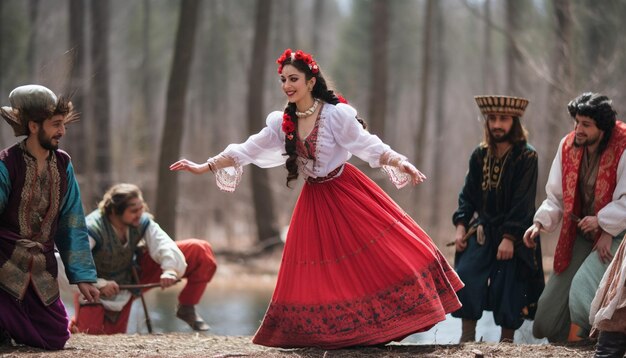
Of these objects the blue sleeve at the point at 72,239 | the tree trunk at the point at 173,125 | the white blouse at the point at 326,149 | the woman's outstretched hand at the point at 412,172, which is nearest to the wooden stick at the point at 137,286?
the blue sleeve at the point at 72,239

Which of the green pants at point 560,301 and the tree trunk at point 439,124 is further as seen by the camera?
the tree trunk at point 439,124

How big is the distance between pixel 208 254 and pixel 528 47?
682 inches

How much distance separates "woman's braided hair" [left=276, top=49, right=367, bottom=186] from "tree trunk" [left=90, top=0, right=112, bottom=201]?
36.2 feet

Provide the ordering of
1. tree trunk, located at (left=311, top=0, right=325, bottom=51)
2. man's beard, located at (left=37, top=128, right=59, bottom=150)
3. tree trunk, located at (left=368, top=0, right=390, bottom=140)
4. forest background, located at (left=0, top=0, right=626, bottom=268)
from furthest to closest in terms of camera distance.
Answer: tree trunk, located at (left=311, top=0, right=325, bottom=51), tree trunk, located at (left=368, top=0, right=390, bottom=140), forest background, located at (left=0, top=0, right=626, bottom=268), man's beard, located at (left=37, top=128, right=59, bottom=150)

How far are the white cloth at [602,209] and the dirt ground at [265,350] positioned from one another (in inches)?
31.3

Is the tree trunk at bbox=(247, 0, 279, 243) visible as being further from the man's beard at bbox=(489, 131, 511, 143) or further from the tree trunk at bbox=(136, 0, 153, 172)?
the man's beard at bbox=(489, 131, 511, 143)

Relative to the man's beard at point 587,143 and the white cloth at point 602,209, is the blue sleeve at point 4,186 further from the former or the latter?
the man's beard at point 587,143

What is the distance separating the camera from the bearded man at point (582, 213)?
5.78 meters

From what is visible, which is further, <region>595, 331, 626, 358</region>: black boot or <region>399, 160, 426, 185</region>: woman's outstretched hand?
<region>399, 160, 426, 185</region>: woman's outstretched hand

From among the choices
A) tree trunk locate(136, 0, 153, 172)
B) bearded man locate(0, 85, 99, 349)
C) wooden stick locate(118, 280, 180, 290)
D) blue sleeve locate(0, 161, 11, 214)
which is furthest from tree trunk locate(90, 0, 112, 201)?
blue sleeve locate(0, 161, 11, 214)

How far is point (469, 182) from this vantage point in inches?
263

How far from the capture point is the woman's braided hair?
18.9 ft

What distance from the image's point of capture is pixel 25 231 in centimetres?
558

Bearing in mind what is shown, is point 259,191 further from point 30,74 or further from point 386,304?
point 386,304
